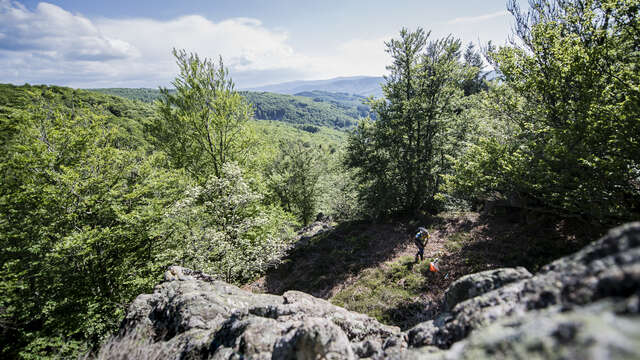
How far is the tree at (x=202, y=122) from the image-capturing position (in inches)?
712

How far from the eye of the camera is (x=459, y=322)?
4.01m

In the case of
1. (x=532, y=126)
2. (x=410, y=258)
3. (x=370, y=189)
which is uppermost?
(x=532, y=126)

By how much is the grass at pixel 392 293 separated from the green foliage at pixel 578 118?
5.48 meters

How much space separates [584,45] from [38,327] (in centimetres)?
3209

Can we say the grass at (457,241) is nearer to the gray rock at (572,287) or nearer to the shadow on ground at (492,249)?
the shadow on ground at (492,249)

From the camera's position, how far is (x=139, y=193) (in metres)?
13.9

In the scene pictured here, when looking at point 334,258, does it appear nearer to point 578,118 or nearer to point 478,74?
point 578,118

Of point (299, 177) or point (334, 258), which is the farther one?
point (299, 177)

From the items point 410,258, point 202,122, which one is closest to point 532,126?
point 410,258

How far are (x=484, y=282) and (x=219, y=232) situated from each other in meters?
10.6

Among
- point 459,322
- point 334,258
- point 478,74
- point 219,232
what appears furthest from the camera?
point 478,74

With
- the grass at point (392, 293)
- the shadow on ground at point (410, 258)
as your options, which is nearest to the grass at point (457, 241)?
the shadow on ground at point (410, 258)

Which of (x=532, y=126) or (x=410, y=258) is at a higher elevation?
(x=532, y=126)

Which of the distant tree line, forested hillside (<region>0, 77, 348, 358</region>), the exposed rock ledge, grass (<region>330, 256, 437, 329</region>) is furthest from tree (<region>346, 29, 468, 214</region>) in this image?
the exposed rock ledge
